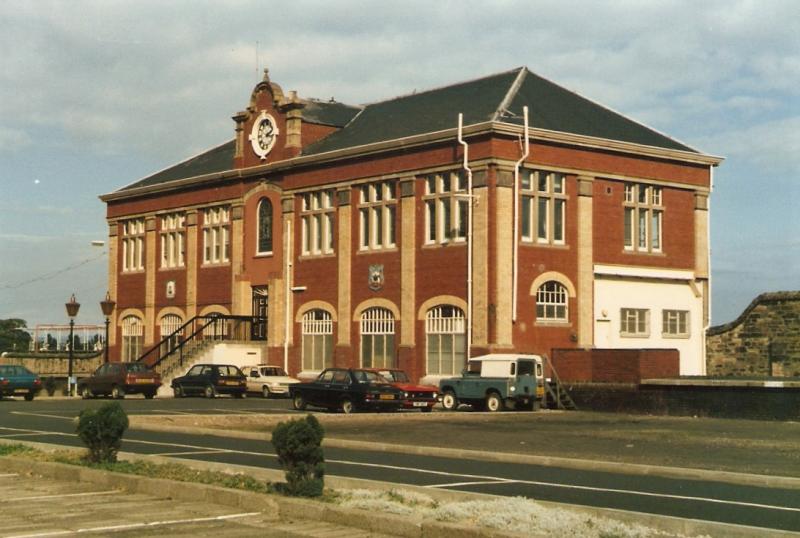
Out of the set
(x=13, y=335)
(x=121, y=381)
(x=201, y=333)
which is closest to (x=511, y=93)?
(x=121, y=381)

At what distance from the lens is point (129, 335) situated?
63.0 metres

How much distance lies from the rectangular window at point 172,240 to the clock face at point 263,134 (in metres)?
6.86

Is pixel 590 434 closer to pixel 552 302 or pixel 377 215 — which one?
pixel 552 302

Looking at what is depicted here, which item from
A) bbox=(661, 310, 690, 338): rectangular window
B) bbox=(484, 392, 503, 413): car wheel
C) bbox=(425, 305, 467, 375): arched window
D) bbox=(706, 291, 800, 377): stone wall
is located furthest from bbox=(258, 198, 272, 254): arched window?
bbox=(706, 291, 800, 377): stone wall

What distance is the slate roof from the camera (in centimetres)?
4578

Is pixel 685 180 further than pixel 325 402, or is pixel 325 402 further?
pixel 685 180

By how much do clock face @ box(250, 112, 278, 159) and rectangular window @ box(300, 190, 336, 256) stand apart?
4.01 m

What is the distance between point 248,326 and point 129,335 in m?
11.1

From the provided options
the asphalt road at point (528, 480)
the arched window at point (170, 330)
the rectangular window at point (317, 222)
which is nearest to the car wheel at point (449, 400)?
the asphalt road at point (528, 480)

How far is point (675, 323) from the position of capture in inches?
1918

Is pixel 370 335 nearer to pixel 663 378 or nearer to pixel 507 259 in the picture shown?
pixel 507 259

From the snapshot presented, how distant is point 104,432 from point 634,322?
33.7 m

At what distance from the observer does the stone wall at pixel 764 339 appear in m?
43.7

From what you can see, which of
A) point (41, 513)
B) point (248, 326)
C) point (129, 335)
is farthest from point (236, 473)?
point (129, 335)
